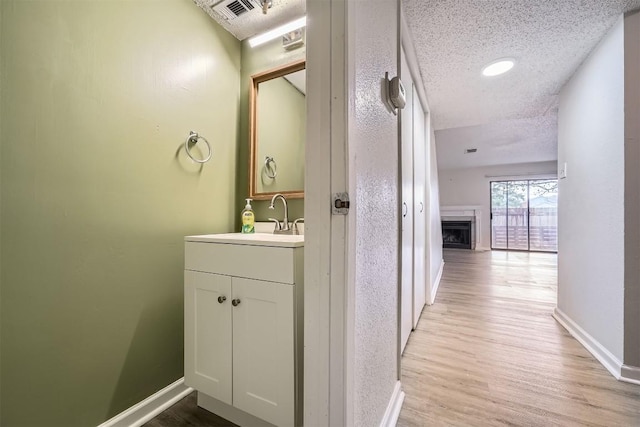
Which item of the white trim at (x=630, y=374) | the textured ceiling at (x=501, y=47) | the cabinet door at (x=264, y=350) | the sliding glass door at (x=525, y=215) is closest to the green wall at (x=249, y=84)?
the cabinet door at (x=264, y=350)

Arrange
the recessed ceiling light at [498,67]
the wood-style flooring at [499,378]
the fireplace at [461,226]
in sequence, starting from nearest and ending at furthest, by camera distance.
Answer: the wood-style flooring at [499,378] < the recessed ceiling light at [498,67] < the fireplace at [461,226]

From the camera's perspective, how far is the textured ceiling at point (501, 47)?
1.38 m

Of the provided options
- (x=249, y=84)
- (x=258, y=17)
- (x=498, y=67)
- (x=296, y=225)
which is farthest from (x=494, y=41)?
(x=296, y=225)

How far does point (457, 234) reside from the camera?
7.06 m

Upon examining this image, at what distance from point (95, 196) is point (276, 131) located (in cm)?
97

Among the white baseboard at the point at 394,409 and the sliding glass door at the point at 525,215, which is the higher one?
the sliding glass door at the point at 525,215

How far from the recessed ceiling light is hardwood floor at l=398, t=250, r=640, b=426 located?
196cm

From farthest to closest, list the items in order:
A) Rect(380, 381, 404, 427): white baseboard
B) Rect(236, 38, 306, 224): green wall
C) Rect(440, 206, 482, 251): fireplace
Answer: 1. Rect(440, 206, 482, 251): fireplace
2. Rect(236, 38, 306, 224): green wall
3. Rect(380, 381, 404, 427): white baseboard

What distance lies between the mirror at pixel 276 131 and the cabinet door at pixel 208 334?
631 millimetres

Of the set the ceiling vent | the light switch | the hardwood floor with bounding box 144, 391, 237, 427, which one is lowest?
the hardwood floor with bounding box 144, 391, 237, 427

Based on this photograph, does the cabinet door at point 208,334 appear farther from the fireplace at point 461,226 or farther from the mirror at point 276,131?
the fireplace at point 461,226

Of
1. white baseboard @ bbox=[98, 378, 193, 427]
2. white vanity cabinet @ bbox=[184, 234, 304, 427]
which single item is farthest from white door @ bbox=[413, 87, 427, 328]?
white baseboard @ bbox=[98, 378, 193, 427]

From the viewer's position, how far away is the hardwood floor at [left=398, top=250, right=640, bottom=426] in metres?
1.19

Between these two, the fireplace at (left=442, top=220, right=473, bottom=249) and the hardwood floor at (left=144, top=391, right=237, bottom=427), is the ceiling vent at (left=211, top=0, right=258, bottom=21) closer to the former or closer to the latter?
the hardwood floor at (left=144, top=391, right=237, bottom=427)
